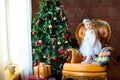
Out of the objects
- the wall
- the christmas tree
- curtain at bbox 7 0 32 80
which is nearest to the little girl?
the christmas tree

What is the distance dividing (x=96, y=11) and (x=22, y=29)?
5.46 feet

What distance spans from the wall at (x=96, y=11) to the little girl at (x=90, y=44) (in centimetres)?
77

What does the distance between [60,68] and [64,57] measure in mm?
216

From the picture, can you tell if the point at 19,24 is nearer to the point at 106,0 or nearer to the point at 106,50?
the point at 106,50

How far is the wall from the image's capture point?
4914mm

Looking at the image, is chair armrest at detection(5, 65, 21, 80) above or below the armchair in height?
below

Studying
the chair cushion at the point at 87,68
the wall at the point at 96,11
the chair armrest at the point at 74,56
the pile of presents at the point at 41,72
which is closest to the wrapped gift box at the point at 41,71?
the pile of presents at the point at 41,72

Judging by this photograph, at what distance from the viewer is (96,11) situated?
4.97 metres

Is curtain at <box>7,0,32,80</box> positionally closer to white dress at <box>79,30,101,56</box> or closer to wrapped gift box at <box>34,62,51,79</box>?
wrapped gift box at <box>34,62,51,79</box>

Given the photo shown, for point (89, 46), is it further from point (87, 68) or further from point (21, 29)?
point (21, 29)

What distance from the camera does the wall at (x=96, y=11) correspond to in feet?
16.1

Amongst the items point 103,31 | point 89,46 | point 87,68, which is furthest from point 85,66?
point 103,31

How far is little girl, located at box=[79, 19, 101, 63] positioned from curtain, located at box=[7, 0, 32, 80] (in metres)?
0.96

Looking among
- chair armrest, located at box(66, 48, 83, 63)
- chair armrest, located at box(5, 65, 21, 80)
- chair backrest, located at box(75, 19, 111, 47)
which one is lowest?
chair armrest, located at box(5, 65, 21, 80)
